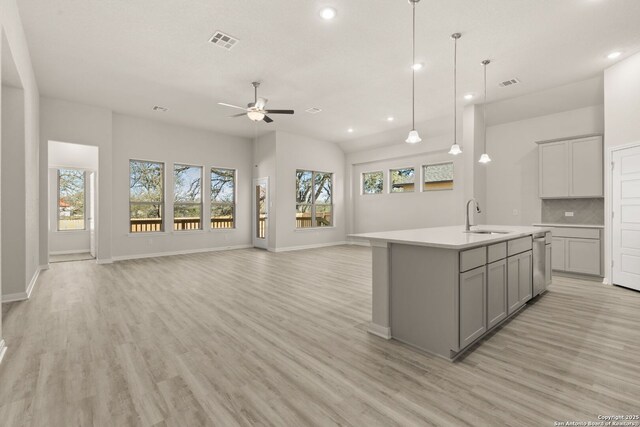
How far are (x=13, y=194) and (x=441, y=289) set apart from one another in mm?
5173

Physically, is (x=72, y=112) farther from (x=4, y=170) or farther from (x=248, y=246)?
(x=248, y=246)

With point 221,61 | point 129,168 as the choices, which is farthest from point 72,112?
point 221,61

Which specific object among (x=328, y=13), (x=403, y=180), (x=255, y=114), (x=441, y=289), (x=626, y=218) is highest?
(x=328, y=13)

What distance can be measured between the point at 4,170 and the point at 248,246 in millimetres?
6095

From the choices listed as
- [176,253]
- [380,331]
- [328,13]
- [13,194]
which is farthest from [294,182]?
[380,331]

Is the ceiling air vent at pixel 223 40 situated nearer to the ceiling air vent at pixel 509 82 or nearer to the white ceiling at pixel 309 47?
the white ceiling at pixel 309 47

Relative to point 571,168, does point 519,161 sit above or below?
above

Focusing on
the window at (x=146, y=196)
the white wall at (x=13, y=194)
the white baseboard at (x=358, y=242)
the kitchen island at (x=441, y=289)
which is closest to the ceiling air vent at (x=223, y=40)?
the white wall at (x=13, y=194)

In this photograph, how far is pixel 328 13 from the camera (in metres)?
3.33

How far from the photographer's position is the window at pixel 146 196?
7.49 m

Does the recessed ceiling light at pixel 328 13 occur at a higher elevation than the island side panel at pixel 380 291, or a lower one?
higher

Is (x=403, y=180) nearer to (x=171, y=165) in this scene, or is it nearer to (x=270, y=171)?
(x=270, y=171)

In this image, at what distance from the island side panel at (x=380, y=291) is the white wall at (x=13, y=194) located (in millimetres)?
4540

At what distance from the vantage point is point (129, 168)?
7316 millimetres
